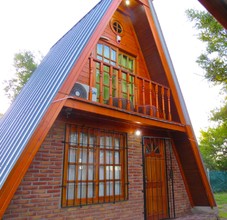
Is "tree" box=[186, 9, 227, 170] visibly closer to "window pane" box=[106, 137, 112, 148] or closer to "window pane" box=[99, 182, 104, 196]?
"window pane" box=[106, 137, 112, 148]

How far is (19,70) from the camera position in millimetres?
17062

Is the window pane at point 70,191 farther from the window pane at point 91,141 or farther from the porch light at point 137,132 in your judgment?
the porch light at point 137,132

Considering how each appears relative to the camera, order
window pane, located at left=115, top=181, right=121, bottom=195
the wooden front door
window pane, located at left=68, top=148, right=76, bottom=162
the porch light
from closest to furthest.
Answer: window pane, located at left=68, top=148, right=76, bottom=162 → window pane, located at left=115, top=181, right=121, bottom=195 → the wooden front door → the porch light

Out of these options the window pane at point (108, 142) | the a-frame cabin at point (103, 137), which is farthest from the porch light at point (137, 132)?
the window pane at point (108, 142)

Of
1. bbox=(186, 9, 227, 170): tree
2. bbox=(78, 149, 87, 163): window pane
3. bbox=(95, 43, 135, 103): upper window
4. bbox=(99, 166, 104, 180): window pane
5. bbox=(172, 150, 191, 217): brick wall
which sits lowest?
bbox=(172, 150, 191, 217): brick wall

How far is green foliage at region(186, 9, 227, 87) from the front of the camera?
319 inches

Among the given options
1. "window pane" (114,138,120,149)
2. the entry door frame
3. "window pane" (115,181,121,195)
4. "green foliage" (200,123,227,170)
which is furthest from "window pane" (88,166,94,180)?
"green foliage" (200,123,227,170)

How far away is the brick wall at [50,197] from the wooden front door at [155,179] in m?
0.55

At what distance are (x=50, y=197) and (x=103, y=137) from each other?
177cm

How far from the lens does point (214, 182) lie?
592 inches

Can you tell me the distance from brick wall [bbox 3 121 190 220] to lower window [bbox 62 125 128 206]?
0.45 ft

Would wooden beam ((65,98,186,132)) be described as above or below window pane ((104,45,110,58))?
below

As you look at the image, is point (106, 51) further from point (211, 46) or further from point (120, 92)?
point (211, 46)

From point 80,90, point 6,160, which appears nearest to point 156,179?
Answer: point 80,90
